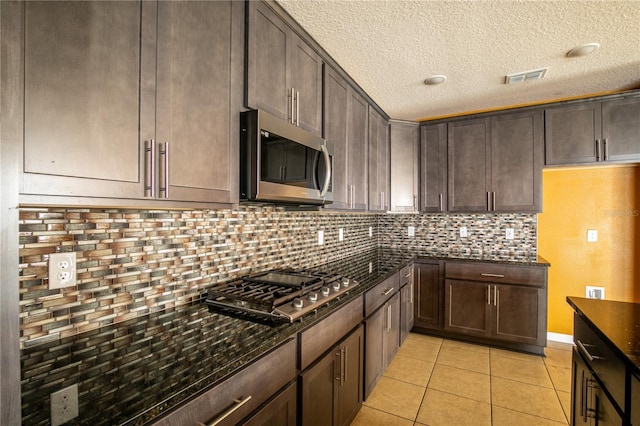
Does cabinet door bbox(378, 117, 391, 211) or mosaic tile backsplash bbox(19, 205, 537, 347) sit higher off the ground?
cabinet door bbox(378, 117, 391, 211)

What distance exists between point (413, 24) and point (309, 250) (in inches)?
69.2

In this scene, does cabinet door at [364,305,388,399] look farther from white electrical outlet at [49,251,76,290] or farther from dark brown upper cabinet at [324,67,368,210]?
white electrical outlet at [49,251,76,290]

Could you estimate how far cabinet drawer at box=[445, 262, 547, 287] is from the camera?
10.1 ft

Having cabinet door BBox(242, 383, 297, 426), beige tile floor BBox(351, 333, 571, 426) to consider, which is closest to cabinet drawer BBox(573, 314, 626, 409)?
beige tile floor BBox(351, 333, 571, 426)

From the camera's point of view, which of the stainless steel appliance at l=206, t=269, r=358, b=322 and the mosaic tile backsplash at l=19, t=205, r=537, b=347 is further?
the stainless steel appliance at l=206, t=269, r=358, b=322

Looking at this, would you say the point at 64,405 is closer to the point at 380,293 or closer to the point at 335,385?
the point at 335,385

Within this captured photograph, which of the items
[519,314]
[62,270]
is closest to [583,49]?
[519,314]

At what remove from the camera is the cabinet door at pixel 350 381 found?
1.77m

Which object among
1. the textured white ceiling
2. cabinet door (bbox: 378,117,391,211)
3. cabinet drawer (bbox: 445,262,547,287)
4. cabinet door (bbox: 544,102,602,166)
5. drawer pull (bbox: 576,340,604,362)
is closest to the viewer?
drawer pull (bbox: 576,340,604,362)

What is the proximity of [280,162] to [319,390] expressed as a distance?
3.81 ft

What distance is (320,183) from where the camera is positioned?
199 centimetres

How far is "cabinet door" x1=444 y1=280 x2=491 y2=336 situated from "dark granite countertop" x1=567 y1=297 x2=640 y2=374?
1.51m

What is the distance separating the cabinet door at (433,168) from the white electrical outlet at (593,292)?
1646 millimetres

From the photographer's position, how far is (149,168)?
1.04m
